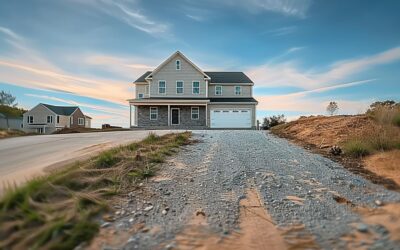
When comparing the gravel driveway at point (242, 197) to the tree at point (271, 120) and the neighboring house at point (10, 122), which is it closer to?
the tree at point (271, 120)

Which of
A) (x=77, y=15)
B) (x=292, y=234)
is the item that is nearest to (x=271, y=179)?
(x=292, y=234)

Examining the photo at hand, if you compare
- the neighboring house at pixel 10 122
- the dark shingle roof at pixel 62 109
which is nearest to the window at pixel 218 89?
the dark shingle roof at pixel 62 109

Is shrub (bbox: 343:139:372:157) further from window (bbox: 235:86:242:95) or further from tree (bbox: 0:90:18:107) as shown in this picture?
tree (bbox: 0:90:18:107)

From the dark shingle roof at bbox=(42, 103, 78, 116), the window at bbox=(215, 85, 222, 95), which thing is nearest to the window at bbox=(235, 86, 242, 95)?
the window at bbox=(215, 85, 222, 95)

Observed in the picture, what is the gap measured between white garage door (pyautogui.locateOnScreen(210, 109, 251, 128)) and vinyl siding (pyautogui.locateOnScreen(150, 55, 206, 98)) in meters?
2.67

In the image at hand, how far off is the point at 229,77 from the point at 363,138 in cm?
2542

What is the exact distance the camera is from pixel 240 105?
96.6 feet

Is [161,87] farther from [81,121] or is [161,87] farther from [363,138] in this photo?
[81,121]

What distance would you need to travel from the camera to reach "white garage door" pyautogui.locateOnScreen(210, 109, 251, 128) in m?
29.2

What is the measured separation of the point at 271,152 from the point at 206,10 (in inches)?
291

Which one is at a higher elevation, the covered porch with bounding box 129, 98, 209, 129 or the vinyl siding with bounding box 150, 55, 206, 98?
the vinyl siding with bounding box 150, 55, 206, 98

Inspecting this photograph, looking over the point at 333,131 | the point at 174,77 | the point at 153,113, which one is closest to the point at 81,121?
the point at 153,113

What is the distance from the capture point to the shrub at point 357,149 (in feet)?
26.5

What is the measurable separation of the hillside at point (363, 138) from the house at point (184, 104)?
15720mm
